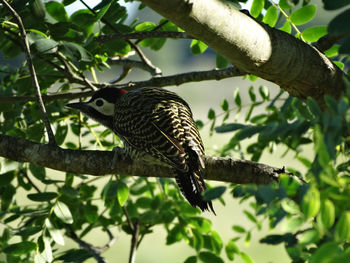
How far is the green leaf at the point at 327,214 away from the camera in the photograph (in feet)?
3.40

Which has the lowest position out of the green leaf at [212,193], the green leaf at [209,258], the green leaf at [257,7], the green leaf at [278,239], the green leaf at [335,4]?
the green leaf at [278,239]

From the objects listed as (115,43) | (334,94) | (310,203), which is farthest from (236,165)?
(310,203)

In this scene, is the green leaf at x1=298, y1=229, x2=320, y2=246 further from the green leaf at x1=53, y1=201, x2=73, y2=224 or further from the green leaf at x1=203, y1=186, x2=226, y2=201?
the green leaf at x1=53, y1=201, x2=73, y2=224

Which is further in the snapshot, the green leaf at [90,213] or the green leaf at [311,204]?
the green leaf at [90,213]

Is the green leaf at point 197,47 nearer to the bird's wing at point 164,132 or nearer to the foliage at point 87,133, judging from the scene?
the foliage at point 87,133

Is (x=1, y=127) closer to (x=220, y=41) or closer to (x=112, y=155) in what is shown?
(x=112, y=155)

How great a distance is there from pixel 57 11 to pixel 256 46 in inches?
51.9

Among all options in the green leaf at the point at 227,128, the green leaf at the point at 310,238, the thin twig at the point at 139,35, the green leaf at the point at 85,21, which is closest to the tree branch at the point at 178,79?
the thin twig at the point at 139,35

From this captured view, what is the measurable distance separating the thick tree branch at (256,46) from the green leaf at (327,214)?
71 cm

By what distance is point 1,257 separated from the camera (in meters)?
2.79

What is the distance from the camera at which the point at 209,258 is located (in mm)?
2717

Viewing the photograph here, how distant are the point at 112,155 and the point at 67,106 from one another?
898 millimetres

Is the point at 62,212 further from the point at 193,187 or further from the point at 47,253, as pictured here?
the point at 193,187

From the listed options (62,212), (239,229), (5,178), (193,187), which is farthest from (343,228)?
(5,178)
